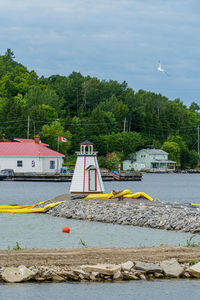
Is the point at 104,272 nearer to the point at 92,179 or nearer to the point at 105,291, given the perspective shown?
the point at 105,291

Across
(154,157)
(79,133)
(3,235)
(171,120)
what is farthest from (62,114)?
(3,235)

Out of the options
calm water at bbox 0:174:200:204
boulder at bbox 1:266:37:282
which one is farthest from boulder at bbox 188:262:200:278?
calm water at bbox 0:174:200:204

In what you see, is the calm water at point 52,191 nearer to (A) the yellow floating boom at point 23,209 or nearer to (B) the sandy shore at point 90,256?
(A) the yellow floating boom at point 23,209

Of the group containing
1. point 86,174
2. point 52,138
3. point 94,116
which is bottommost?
point 86,174

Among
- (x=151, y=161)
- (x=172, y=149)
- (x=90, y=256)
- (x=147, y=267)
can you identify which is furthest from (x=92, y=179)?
(x=172, y=149)

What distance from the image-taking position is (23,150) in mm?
87000

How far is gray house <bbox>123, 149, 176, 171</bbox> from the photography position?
145m

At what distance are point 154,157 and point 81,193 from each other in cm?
11008

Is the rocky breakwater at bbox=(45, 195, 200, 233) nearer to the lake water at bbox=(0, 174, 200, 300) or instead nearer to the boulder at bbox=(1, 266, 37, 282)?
the lake water at bbox=(0, 174, 200, 300)

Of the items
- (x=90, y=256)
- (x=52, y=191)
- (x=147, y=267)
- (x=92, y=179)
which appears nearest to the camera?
(x=147, y=267)

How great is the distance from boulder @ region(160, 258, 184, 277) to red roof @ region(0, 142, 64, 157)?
70.6 meters

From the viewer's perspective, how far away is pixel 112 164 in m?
124

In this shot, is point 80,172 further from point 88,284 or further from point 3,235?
point 88,284

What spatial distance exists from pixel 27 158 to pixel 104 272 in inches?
2798
